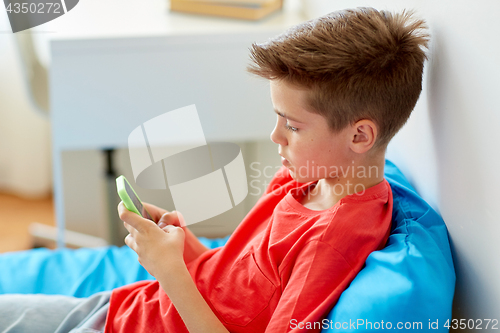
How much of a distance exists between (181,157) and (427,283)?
959mm

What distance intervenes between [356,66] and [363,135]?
0.10 metres

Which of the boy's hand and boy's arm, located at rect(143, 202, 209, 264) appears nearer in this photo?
the boy's hand

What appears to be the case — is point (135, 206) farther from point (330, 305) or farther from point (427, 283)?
point (427, 283)

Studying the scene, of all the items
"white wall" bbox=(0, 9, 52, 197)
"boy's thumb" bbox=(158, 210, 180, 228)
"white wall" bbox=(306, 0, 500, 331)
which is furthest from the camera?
"white wall" bbox=(0, 9, 52, 197)

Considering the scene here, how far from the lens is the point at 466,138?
57 centimetres

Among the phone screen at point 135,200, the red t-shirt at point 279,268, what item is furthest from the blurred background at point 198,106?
the phone screen at point 135,200

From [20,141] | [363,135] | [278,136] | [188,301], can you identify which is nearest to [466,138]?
[363,135]

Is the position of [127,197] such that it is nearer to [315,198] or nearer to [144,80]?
[315,198]

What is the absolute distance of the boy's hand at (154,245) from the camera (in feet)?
2.28

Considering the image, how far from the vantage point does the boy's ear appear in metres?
0.64

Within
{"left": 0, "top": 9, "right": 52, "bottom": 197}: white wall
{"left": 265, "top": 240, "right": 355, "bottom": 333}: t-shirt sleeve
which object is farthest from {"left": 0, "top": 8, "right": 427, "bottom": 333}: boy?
{"left": 0, "top": 9, "right": 52, "bottom": 197}: white wall

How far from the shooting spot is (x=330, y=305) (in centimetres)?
61

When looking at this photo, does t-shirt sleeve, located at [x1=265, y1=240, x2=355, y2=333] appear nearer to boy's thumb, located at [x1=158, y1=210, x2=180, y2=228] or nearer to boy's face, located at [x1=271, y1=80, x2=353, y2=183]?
boy's face, located at [x1=271, y1=80, x2=353, y2=183]

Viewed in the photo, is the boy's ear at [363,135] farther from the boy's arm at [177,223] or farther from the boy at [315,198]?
the boy's arm at [177,223]
